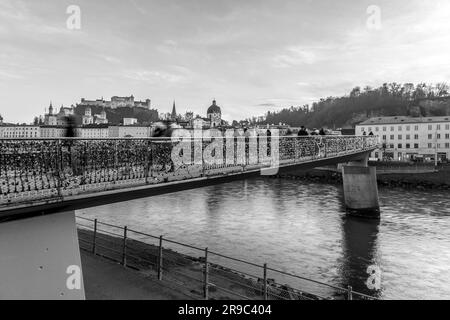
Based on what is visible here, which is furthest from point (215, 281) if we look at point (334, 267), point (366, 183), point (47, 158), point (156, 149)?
point (366, 183)

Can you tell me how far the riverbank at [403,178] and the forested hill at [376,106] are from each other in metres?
83.5

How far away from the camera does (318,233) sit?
2481cm

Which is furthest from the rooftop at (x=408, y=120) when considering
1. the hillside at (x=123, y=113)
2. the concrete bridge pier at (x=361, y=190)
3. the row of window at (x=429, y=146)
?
the hillside at (x=123, y=113)

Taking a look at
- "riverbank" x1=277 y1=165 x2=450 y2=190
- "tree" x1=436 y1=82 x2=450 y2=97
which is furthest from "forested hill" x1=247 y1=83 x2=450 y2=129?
"riverbank" x1=277 y1=165 x2=450 y2=190

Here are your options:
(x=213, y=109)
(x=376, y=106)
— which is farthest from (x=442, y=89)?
(x=213, y=109)

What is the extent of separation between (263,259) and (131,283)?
10.3m

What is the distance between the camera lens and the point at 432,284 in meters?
15.8

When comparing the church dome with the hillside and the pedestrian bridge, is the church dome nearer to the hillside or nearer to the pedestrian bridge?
the hillside

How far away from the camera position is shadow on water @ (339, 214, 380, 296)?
16047 mm

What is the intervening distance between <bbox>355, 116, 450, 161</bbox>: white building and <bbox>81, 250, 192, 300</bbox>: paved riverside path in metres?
81.6

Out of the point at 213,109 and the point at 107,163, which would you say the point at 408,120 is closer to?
the point at 213,109

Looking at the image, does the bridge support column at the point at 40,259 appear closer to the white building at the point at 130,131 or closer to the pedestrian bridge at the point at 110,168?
the pedestrian bridge at the point at 110,168

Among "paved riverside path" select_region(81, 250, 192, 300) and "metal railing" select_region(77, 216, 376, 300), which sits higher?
"paved riverside path" select_region(81, 250, 192, 300)
